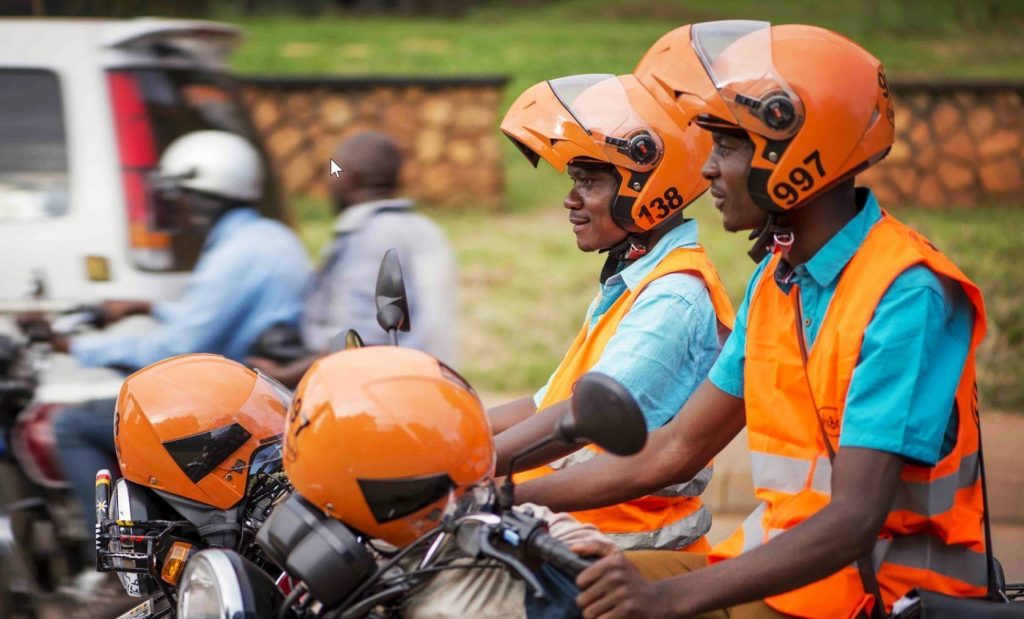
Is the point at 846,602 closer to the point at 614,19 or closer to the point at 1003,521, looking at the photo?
the point at 1003,521

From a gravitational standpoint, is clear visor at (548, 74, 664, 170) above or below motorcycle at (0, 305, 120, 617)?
above

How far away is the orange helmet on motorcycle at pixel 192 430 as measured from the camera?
278 cm

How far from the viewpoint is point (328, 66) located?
15.3 m

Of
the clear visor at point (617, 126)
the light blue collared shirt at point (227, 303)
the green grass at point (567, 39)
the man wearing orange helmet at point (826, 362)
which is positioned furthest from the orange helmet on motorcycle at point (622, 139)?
the green grass at point (567, 39)

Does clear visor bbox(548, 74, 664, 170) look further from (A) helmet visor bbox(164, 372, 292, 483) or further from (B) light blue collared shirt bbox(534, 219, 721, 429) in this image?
(A) helmet visor bbox(164, 372, 292, 483)

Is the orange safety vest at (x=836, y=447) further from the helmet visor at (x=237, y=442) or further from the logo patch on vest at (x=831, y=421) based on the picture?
the helmet visor at (x=237, y=442)

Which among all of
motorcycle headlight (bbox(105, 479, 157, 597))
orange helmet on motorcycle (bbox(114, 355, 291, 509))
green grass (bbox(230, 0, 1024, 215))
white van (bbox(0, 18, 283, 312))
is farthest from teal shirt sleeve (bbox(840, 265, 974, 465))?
green grass (bbox(230, 0, 1024, 215))

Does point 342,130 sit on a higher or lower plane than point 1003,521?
higher

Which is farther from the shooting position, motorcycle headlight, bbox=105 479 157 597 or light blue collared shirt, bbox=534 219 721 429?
light blue collared shirt, bbox=534 219 721 429

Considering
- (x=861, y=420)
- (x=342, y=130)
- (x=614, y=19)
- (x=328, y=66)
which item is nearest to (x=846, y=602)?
(x=861, y=420)

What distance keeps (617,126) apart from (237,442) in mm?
1136

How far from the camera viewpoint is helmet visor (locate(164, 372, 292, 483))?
279 cm

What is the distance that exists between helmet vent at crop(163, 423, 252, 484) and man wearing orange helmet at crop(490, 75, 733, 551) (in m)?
0.59

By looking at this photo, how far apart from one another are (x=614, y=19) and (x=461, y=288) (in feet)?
27.2
